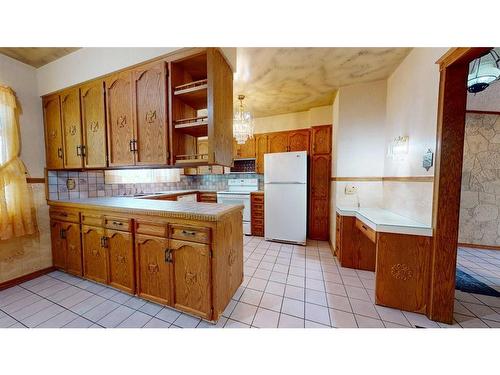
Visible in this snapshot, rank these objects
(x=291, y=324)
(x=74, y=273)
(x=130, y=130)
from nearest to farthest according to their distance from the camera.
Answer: (x=291, y=324)
(x=130, y=130)
(x=74, y=273)

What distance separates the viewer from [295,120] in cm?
380

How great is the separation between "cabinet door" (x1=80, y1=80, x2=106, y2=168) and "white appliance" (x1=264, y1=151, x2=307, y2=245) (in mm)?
2410

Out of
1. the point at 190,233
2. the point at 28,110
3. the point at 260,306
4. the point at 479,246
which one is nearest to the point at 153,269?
the point at 190,233

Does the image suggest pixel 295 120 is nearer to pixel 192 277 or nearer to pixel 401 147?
pixel 401 147

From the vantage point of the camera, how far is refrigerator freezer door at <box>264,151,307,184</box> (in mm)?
3197

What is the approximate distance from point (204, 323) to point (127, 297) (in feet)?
2.96

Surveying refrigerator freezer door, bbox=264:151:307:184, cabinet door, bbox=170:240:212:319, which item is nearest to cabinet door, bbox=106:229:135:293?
cabinet door, bbox=170:240:212:319

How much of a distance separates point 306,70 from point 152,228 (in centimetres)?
244

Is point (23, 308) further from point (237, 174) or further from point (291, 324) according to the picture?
point (237, 174)

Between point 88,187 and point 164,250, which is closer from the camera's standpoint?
point 164,250

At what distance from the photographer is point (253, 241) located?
11.4 ft

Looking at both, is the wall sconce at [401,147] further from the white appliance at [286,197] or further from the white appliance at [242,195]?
the white appliance at [242,195]

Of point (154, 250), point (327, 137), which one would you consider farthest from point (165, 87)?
point (327, 137)

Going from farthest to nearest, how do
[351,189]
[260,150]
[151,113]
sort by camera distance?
[260,150], [351,189], [151,113]
